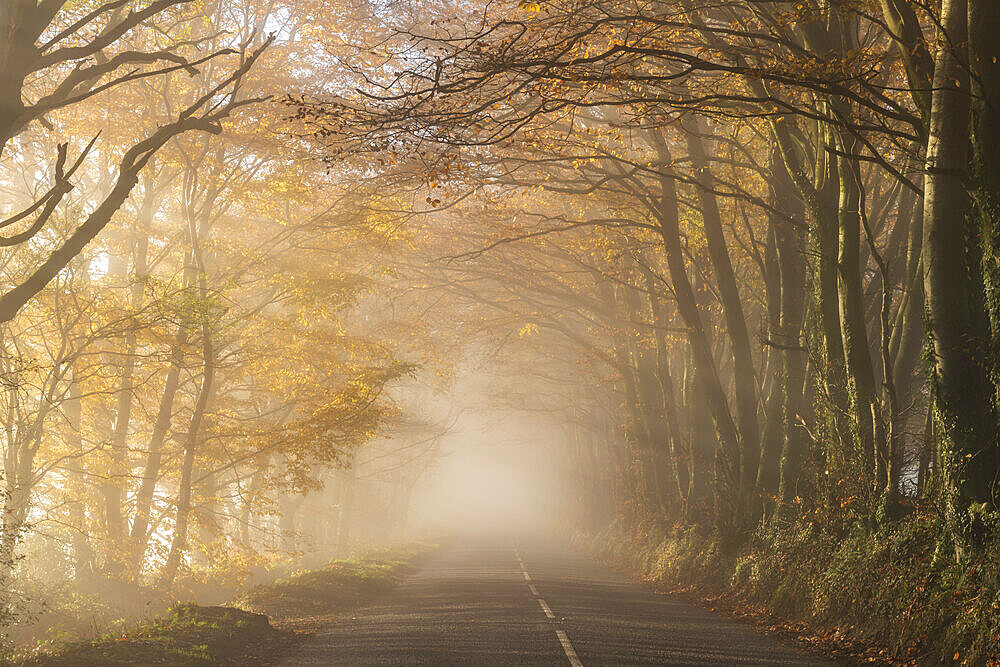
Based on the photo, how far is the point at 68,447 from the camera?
68.5 ft

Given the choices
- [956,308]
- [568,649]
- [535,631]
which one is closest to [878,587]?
[956,308]

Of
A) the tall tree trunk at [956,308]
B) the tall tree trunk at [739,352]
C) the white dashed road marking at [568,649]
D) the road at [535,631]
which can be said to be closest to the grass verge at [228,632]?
the road at [535,631]

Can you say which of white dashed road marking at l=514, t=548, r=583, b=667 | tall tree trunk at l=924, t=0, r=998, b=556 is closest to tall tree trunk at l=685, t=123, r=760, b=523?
white dashed road marking at l=514, t=548, r=583, b=667

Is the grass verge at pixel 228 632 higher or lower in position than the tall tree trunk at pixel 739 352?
lower

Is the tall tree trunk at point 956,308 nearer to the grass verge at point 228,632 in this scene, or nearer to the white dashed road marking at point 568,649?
the white dashed road marking at point 568,649

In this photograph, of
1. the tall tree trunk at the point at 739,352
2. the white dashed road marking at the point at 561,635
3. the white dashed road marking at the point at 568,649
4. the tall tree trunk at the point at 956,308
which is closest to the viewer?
the tall tree trunk at the point at 956,308

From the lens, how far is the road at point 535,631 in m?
9.30

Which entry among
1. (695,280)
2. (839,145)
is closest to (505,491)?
(695,280)

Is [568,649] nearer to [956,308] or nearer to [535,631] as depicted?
[535,631]

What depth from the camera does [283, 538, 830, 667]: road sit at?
30.5ft

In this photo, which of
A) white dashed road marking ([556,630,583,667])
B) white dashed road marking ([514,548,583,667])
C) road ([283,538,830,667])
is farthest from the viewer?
road ([283,538,830,667])

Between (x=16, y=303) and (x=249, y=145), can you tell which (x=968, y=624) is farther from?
(x=249, y=145)

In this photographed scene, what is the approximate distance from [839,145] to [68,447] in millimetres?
19110

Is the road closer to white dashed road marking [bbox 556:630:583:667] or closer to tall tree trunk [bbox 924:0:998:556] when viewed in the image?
white dashed road marking [bbox 556:630:583:667]
